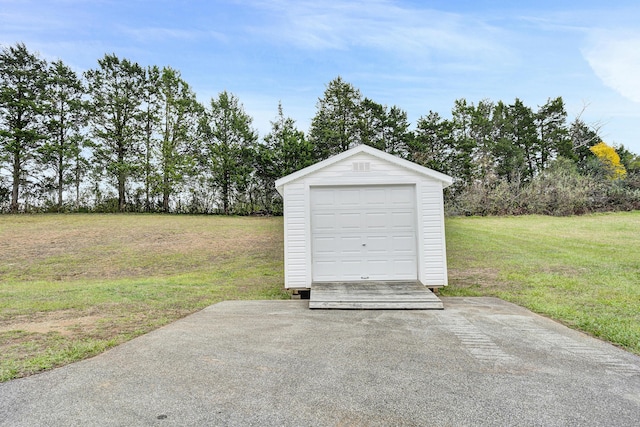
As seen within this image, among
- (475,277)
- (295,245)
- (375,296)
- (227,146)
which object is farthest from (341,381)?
(227,146)

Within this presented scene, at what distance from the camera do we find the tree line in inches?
909

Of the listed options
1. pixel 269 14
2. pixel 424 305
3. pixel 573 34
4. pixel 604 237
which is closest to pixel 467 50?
pixel 573 34

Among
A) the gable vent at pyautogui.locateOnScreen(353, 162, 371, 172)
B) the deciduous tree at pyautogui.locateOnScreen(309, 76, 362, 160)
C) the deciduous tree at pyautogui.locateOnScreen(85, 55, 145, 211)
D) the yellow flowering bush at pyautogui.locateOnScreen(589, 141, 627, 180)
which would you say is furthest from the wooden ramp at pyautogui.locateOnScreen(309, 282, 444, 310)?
the yellow flowering bush at pyautogui.locateOnScreen(589, 141, 627, 180)

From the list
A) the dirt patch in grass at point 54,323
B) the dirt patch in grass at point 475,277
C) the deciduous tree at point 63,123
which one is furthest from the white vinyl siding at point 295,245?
the deciduous tree at point 63,123

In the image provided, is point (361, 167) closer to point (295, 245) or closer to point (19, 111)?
point (295, 245)

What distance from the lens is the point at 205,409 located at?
97.7 inches

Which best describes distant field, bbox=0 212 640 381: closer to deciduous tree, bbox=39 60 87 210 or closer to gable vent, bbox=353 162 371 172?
A: gable vent, bbox=353 162 371 172

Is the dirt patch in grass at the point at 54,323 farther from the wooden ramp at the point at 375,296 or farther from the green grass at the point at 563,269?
the green grass at the point at 563,269

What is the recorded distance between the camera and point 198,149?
26859 millimetres

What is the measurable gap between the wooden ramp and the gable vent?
2389mm

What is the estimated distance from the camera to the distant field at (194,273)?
4.79 m

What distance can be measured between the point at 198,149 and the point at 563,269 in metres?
24.3

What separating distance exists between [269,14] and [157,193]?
17948 mm

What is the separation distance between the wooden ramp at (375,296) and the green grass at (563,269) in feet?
6.15
